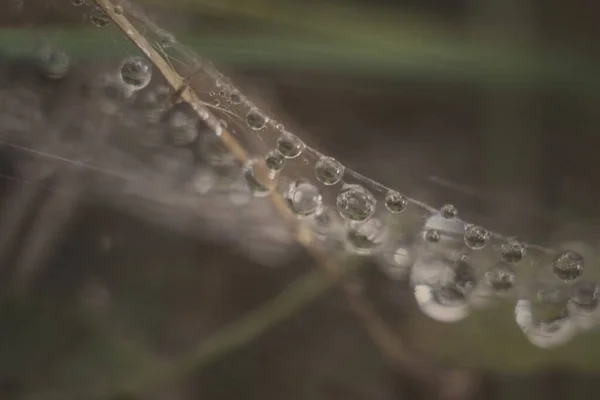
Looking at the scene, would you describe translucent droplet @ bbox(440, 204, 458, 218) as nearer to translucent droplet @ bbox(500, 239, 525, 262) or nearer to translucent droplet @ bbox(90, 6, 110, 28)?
translucent droplet @ bbox(500, 239, 525, 262)

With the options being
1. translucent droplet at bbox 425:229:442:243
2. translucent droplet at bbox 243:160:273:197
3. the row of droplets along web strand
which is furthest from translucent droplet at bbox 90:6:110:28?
translucent droplet at bbox 425:229:442:243

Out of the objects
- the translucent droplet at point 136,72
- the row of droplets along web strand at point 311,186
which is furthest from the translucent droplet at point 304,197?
the translucent droplet at point 136,72

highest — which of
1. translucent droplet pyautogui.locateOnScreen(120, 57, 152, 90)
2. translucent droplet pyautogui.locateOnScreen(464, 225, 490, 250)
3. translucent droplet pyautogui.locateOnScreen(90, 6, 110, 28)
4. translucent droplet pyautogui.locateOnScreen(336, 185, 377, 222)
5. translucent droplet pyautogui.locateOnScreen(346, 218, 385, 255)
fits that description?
translucent droplet pyautogui.locateOnScreen(464, 225, 490, 250)

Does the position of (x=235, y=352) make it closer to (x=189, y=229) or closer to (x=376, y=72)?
(x=189, y=229)

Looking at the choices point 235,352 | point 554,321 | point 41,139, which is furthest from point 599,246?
point 41,139

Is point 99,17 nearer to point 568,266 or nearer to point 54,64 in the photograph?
point 54,64

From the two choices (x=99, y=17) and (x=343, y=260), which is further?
(x=343, y=260)

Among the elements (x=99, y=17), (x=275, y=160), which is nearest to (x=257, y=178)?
(x=275, y=160)
